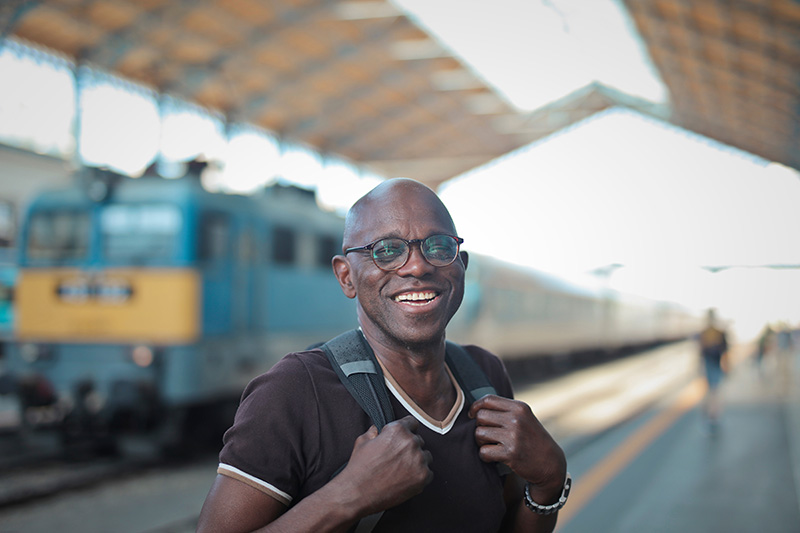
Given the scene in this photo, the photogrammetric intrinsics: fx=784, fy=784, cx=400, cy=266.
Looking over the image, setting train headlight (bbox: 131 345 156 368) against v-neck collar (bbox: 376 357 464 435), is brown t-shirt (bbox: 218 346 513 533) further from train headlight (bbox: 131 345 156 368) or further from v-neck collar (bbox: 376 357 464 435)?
train headlight (bbox: 131 345 156 368)

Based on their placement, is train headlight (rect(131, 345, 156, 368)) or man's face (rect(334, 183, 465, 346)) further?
train headlight (rect(131, 345, 156, 368))

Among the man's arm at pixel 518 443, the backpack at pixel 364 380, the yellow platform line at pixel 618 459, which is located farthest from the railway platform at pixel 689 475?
the backpack at pixel 364 380

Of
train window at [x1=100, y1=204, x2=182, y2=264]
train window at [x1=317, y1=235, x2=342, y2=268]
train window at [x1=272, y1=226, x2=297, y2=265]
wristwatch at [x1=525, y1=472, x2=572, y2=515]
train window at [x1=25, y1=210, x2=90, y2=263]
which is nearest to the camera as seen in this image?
wristwatch at [x1=525, y1=472, x2=572, y2=515]

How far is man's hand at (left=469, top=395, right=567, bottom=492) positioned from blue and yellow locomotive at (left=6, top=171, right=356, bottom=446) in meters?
7.06

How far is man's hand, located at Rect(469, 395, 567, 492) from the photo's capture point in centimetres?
169

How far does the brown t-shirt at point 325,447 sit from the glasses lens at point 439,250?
11.6 inches

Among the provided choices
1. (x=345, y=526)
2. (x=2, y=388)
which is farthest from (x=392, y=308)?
(x=2, y=388)

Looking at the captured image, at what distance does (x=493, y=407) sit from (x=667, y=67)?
93.9 feet

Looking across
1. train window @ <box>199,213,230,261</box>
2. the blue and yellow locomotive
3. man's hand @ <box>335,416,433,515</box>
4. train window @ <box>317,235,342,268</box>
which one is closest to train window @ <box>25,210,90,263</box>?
the blue and yellow locomotive

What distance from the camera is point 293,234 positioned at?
10.4 m

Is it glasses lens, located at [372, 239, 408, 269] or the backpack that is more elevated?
glasses lens, located at [372, 239, 408, 269]

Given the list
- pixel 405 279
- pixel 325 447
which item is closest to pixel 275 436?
pixel 325 447

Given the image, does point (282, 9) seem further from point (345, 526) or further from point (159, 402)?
point (345, 526)

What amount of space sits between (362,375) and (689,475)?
6585mm
